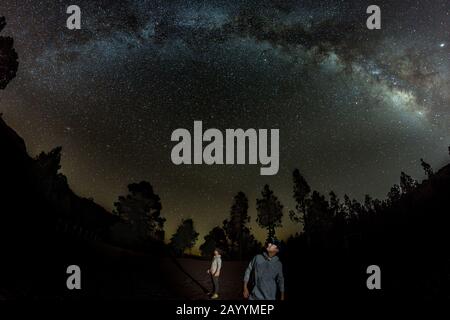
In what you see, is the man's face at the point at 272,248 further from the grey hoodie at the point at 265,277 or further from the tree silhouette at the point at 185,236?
the tree silhouette at the point at 185,236

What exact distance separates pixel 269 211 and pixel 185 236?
37.5 m

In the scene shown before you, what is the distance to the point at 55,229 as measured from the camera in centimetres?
3142

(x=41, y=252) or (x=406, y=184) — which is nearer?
(x=41, y=252)

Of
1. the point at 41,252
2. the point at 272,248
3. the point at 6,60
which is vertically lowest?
the point at 41,252

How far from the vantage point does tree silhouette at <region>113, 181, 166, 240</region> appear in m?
52.2

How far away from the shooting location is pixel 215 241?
262 feet

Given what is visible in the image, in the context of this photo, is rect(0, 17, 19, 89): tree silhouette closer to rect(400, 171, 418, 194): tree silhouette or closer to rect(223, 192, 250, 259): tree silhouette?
rect(223, 192, 250, 259): tree silhouette

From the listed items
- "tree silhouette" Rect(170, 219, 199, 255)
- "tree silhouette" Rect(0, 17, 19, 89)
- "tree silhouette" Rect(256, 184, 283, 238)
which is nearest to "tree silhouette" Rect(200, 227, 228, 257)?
"tree silhouette" Rect(170, 219, 199, 255)

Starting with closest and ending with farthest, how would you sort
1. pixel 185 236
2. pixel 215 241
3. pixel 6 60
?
pixel 6 60, pixel 215 241, pixel 185 236

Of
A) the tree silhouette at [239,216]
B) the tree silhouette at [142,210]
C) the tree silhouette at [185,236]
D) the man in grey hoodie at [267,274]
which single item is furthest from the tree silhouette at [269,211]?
the man in grey hoodie at [267,274]

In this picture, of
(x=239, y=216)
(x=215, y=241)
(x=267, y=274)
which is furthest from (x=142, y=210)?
(x=267, y=274)

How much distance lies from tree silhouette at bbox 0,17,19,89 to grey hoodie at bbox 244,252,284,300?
2595 centimetres

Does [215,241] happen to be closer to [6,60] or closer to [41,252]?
[41,252]

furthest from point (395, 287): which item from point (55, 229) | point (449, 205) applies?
point (55, 229)
